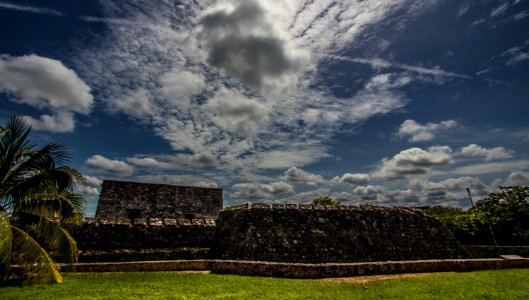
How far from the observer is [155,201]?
74.8 ft

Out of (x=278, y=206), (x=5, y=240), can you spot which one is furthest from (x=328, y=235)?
(x=5, y=240)

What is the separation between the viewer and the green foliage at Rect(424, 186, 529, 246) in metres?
16.1

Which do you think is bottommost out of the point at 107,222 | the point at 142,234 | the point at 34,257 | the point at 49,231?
the point at 34,257

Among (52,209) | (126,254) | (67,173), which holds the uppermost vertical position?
(67,173)

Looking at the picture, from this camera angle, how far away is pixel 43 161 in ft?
29.2

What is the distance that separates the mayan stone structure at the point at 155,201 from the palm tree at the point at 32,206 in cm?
1230

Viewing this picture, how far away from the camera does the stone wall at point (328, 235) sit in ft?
36.6

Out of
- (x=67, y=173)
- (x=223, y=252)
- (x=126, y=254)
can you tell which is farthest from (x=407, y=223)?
(x=67, y=173)

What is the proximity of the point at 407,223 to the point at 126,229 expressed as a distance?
12.5 meters

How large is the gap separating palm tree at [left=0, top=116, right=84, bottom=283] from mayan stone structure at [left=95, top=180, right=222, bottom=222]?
12302 mm

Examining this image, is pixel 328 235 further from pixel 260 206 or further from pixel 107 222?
pixel 107 222

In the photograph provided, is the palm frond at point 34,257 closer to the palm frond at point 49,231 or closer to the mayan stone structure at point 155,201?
the palm frond at point 49,231

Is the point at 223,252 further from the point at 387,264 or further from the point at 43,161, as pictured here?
the point at 43,161

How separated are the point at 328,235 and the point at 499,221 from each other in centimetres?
1248
